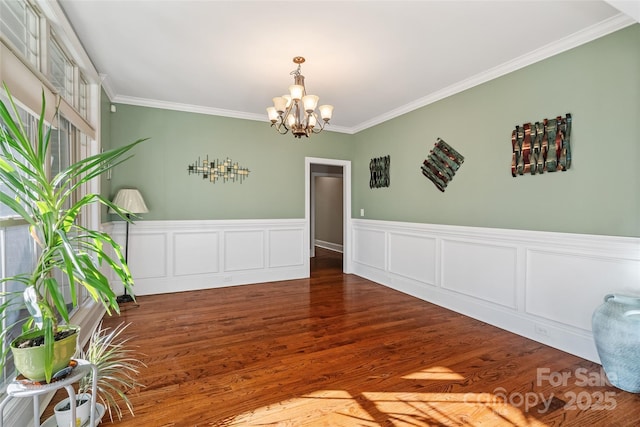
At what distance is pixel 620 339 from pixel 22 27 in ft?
14.5

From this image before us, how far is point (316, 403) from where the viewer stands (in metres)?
2.05

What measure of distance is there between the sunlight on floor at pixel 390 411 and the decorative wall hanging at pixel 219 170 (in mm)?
3603

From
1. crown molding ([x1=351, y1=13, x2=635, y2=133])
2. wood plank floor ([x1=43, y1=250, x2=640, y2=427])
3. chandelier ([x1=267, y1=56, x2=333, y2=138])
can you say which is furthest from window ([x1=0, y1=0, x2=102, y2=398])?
crown molding ([x1=351, y1=13, x2=635, y2=133])

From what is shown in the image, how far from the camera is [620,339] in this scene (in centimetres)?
214

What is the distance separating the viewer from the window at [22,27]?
1.84m

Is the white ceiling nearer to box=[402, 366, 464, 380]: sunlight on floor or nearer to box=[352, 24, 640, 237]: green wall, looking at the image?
box=[352, 24, 640, 237]: green wall

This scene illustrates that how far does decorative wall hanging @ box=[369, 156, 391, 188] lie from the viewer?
5.08 metres

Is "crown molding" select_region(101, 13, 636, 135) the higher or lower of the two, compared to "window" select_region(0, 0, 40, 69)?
higher

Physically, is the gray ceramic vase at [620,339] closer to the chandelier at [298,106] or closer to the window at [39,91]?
the chandelier at [298,106]

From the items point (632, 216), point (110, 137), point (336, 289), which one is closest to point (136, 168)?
point (110, 137)

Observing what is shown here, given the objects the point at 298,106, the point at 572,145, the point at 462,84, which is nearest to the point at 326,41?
the point at 298,106

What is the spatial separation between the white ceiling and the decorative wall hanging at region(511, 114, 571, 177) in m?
0.65

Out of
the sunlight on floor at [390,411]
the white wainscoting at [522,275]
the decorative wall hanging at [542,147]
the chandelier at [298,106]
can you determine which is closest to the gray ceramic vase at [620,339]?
the white wainscoting at [522,275]

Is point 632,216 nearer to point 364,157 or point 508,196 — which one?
point 508,196
